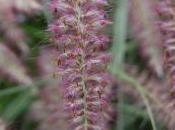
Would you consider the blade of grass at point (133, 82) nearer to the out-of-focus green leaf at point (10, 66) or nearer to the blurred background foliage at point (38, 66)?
the blurred background foliage at point (38, 66)

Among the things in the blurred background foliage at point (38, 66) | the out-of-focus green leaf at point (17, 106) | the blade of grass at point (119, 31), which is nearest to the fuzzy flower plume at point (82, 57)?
the blurred background foliage at point (38, 66)

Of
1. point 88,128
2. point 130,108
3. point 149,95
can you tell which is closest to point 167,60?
point 149,95

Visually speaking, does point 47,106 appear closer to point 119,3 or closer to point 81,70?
point 81,70

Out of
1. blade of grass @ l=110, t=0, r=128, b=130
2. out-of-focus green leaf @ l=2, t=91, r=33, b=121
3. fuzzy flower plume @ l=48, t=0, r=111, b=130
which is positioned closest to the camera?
fuzzy flower plume @ l=48, t=0, r=111, b=130

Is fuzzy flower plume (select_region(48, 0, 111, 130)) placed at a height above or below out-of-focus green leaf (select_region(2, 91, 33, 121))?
above

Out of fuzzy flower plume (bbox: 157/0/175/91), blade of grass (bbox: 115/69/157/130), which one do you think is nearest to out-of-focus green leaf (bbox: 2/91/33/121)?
blade of grass (bbox: 115/69/157/130)

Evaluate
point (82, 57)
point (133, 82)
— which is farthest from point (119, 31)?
point (82, 57)

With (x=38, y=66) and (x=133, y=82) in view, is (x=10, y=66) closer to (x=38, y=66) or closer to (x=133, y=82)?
(x=38, y=66)

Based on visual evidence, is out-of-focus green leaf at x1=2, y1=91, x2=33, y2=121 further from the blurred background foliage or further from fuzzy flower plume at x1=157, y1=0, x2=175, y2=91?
fuzzy flower plume at x1=157, y1=0, x2=175, y2=91
